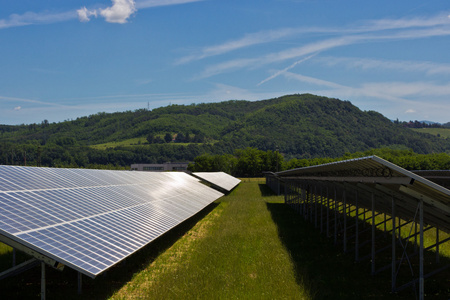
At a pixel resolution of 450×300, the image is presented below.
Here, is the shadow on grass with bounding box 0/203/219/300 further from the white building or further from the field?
the white building

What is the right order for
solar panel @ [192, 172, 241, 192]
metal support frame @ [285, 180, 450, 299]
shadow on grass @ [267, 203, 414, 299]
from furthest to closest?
solar panel @ [192, 172, 241, 192], shadow on grass @ [267, 203, 414, 299], metal support frame @ [285, 180, 450, 299]

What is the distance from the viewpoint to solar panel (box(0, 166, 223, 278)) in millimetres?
9445

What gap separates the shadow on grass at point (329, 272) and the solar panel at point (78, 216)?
539cm

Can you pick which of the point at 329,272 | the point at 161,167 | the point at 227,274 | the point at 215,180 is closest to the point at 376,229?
the point at 329,272

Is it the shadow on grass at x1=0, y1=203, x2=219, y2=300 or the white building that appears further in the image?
the white building

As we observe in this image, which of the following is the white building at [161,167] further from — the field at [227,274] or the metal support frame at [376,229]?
the field at [227,274]

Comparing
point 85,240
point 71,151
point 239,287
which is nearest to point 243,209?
point 239,287

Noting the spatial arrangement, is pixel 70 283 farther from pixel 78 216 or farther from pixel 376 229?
pixel 376 229

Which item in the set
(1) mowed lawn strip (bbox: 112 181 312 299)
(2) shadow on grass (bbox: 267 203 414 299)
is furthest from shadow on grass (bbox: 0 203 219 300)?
(2) shadow on grass (bbox: 267 203 414 299)

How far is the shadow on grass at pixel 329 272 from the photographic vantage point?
11.8 meters

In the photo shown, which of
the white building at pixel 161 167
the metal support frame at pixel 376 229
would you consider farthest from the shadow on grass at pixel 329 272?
the white building at pixel 161 167

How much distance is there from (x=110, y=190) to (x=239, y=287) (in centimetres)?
866

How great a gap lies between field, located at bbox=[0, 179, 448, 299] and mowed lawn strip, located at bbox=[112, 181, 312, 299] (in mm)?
28

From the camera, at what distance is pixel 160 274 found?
546 inches
